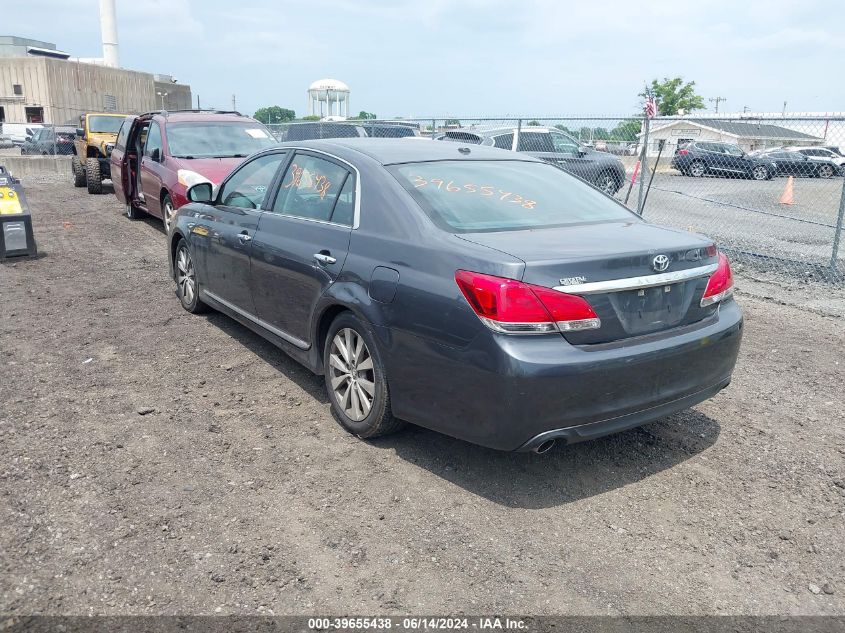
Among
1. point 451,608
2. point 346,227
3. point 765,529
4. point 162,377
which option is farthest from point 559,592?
point 162,377

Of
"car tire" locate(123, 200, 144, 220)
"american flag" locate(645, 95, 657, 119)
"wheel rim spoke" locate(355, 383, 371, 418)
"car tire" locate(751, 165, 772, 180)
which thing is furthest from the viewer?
"car tire" locate(751, 165, 772, 180)

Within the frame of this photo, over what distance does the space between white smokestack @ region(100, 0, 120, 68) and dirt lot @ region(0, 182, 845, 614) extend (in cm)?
8466

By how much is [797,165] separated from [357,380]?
783 inches

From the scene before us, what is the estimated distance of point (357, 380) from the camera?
4027 mm

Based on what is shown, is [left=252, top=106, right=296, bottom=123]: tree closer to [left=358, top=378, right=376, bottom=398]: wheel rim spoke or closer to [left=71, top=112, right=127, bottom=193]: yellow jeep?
[left=71, top=112, right=127, bottom=193]: yellow jeep

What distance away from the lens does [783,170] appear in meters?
18.7

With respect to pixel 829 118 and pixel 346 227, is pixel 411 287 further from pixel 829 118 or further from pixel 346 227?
pixel 829 118

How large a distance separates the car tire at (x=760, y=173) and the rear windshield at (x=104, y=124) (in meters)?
15.2

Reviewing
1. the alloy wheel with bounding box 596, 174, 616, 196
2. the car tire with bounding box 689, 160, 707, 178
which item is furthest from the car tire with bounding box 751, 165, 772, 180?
the alloy wheel with bounding box 596, 174, 616, 196

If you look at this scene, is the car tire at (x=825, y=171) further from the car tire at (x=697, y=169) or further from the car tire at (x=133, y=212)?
the car tire at (x=133, y=212)

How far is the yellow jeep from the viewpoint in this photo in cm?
1672

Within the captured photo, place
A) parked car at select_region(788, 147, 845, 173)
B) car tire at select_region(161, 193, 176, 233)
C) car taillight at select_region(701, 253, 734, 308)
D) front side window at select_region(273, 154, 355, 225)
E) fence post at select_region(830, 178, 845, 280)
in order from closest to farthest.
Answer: car taillight at select_region(701, 253, 734, 308) → front side window at select_region(273, 154, 355, 225) → fence post at select_region(830, 178, 845, 280) → car tire at select_region(161, 193, 176, 233) → parked car at select_region(788, 147, 845, 173)

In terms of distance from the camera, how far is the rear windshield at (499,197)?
3869 mm

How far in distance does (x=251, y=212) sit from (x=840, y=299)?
5977 millimetres
